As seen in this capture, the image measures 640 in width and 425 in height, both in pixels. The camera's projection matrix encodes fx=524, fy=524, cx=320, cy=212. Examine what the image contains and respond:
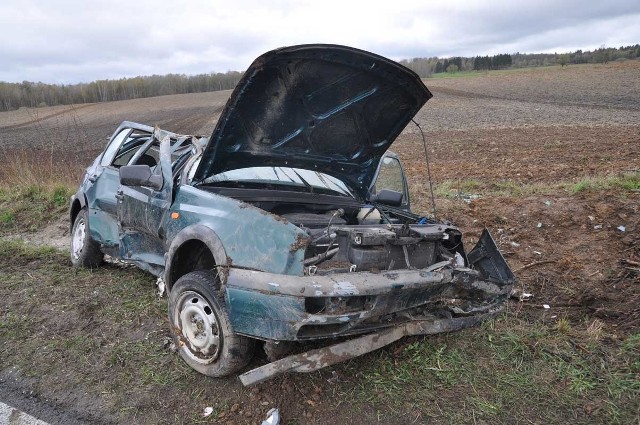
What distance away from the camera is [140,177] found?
446cm

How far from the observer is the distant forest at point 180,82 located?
165 ft

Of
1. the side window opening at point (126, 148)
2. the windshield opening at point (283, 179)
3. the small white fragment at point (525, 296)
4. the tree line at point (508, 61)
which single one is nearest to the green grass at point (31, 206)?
Answer: the side window opening at point (126, 148)

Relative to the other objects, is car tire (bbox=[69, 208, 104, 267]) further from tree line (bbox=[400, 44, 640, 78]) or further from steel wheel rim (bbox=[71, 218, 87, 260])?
tree line (bbox=[400, 44, 640, 78])

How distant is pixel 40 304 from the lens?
517 centimetres

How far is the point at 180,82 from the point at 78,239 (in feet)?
196

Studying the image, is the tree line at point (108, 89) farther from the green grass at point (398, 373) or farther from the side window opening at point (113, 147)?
the green grass at point (398, 373)

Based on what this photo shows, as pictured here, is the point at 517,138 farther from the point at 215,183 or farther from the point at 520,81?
the point at 520,81

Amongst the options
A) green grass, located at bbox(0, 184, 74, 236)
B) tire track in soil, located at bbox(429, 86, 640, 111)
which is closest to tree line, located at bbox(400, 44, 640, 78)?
tire track in soil, located at bbox(429, 86, 640, 111)

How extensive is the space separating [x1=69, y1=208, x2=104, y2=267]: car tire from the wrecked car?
2.29ft

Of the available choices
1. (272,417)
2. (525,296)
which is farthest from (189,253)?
(525,296)

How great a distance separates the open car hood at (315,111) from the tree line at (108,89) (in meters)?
43.5

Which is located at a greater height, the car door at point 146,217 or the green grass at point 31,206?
the car door at point 146,217

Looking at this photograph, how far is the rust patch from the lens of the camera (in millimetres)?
3289

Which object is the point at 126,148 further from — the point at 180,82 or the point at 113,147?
the point at 180,82
